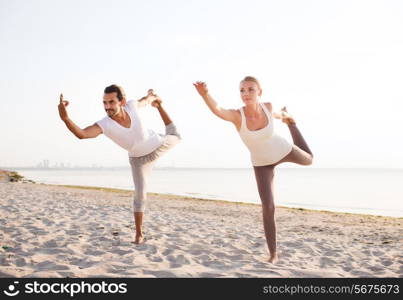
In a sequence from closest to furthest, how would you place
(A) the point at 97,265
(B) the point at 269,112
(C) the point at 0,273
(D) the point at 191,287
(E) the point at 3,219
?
(D) the point at 191,287
(C) the point at 0,273
(A) the point at 97,265
(B) the point at 269,112
(E) the point at 3,219

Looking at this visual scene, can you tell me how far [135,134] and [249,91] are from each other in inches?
75.0

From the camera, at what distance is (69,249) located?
5.54 m

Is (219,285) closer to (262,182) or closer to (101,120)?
(262,182)

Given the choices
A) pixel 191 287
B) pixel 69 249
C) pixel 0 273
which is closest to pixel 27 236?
pixel 69 249

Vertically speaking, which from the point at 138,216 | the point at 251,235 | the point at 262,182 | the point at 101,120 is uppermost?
the point at 101,120

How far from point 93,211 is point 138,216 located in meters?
4.47

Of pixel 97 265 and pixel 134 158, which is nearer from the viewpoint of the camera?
pixel 97 265

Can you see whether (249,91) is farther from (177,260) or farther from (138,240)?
(138,240)

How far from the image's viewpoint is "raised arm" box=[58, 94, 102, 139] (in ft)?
15.6

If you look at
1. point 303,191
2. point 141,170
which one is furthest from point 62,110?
point 303,191

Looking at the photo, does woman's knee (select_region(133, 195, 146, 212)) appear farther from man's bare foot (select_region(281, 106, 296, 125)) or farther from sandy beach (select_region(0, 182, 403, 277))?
man's bare foot (select_region(281, 106, 296, 125))

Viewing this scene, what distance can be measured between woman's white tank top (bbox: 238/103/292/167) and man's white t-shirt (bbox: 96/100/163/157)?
63.1 inches

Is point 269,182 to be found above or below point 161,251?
above

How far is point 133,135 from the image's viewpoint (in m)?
5.80
